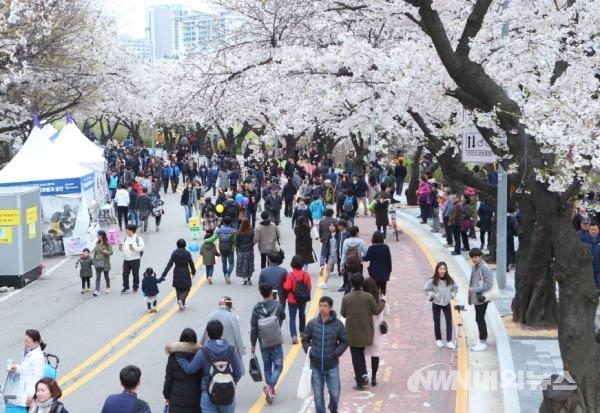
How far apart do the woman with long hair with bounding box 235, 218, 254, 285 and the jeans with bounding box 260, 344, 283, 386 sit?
7.92m

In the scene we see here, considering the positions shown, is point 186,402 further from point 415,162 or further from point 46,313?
point 415,162

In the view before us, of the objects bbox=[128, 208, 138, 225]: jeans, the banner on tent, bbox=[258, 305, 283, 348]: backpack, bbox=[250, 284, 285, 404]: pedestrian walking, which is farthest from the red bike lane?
bbox=[128, 208, 138, 225]: jeans

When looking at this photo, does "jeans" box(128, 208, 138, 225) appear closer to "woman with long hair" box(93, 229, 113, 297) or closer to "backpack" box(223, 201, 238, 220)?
"backpack" box(223, 201, 238, 220)

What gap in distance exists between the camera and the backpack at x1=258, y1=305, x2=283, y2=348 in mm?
11172

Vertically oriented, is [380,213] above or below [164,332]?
above

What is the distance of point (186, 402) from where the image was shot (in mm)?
9008

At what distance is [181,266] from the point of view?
55.7ft

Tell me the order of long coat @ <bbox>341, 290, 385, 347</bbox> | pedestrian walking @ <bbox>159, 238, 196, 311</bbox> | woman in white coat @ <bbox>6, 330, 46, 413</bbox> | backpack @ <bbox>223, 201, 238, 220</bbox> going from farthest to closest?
backpack @ <bbox>223, 201, 238, 220</bbox>
pedestrian walking @ <bbox>159, 238, 196, 311</bbox>
long coat @ <bbox>341, 290, 385, 347</bbox>
woman in white coat @ <bbox>6, 330, 46, 413</bbox>

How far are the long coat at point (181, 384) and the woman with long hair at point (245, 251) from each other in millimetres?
10169

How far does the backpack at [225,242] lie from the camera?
19484 mm

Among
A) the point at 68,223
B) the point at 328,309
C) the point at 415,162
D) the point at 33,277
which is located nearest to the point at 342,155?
the point at 415,162

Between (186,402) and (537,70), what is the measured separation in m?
12.1

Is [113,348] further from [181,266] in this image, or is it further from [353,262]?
[353,262]

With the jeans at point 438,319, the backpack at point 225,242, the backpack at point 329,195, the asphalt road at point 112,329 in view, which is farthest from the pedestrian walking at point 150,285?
the backpack at point 329,195
